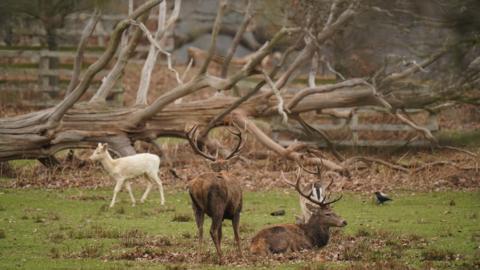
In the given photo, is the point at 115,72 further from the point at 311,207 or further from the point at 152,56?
the point at 311,207

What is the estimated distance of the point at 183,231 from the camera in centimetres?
1484

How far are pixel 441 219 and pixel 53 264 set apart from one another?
727 cm

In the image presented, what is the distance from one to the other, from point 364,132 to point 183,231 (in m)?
11.7

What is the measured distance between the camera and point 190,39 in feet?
131

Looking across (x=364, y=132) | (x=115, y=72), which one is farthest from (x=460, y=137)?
(x=115, y=72)

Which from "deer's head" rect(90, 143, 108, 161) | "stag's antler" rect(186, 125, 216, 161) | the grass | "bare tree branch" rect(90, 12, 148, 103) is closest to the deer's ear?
the grass

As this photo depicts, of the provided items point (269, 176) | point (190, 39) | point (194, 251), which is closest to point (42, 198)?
point (269, 176)

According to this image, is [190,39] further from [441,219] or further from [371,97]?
[441,219]

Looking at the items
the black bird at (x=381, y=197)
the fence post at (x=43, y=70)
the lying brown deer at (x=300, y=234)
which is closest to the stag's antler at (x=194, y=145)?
the lying brown deer at (x=300, y=234)

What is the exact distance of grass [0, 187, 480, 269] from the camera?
1201 cm

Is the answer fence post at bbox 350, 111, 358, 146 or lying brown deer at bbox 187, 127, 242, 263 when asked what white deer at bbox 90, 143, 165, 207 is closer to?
lying brown deer at bbox 187, 127, 242, 263

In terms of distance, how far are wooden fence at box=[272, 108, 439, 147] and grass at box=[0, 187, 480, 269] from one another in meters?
5.25

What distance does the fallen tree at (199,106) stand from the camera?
19812 millimetres

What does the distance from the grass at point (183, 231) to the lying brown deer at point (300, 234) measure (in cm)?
26
